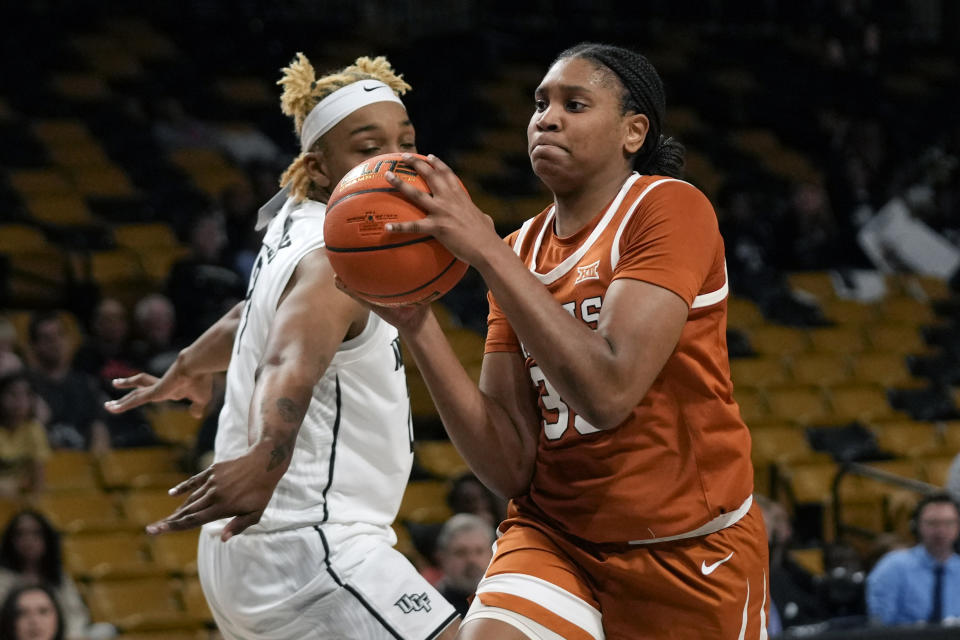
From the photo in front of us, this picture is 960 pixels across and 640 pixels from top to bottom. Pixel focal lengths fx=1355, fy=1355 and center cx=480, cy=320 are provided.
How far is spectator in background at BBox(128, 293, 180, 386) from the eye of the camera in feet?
26.7

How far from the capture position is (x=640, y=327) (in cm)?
266

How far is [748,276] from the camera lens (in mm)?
11414

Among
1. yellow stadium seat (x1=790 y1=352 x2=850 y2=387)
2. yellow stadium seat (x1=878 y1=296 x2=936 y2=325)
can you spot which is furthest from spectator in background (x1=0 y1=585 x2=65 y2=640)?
yellow stadium seat (x1=878 y1=296 x2=936 y2=325)

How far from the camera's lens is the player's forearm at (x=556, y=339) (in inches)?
100.0

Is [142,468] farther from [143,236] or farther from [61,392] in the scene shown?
[143,236]

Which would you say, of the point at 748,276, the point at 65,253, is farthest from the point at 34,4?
the point at 748,276

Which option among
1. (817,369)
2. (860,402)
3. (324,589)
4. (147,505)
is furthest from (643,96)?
(817,369)

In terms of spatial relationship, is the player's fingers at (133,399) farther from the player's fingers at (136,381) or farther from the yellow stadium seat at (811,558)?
the yellow stadium seat at (811,558)

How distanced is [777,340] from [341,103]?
7685mm

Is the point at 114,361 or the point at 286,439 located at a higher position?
the point at 286,439

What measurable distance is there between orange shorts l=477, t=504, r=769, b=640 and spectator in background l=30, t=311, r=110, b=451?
204 inches

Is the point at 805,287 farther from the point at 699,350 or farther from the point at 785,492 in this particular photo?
the point at 699,350

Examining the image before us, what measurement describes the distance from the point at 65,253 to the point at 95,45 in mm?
3743

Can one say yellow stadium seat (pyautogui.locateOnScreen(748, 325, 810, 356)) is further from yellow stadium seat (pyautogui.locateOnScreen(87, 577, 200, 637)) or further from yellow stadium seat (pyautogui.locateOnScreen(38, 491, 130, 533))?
yellow stadium seat (pyautogui.locateOnScreen(87, 577, 200, 637))
